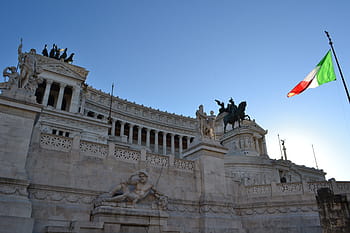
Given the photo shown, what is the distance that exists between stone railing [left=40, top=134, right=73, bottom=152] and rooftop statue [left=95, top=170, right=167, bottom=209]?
2.95 m

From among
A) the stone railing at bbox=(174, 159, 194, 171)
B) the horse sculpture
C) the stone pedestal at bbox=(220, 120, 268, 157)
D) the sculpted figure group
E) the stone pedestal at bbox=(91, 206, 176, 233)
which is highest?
the sculpted figure group

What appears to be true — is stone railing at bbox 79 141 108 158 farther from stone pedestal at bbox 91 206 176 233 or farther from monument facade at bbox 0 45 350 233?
stone pedestal at bbox 91 206 176 233

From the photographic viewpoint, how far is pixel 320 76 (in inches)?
743

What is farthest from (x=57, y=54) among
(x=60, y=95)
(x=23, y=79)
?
(x=23, y=79)

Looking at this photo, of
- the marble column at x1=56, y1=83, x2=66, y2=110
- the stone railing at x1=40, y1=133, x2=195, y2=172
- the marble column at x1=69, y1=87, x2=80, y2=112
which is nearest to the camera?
the stone railing at x1=40, y1=133, x2=195, y2=172

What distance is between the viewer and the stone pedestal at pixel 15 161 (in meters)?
10.4

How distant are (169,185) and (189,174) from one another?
1.62 meters

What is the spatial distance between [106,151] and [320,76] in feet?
48.0

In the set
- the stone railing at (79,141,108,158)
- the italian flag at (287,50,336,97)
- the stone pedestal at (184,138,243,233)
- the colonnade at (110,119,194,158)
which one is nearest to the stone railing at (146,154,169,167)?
the stone pedestal at (184,138,243,233)

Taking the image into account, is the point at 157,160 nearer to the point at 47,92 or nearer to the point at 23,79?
the point at 23,79

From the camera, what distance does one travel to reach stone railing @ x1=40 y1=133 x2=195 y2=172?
529 inches

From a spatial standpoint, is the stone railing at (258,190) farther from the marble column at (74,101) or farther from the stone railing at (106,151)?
the marble column at (74,101)

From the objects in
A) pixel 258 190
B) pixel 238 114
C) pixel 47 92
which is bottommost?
pixel 258 190

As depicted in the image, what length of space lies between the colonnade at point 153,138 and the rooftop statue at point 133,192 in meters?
49.9
